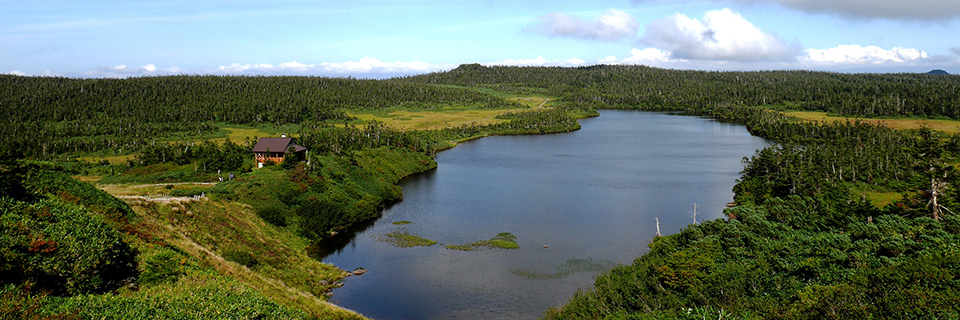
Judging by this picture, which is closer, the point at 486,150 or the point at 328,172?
the point at 328,172

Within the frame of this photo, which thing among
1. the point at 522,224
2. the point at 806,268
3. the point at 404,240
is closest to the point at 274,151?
the point at 404,240

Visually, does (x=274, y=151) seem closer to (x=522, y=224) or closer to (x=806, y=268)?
(x=522, y=224)

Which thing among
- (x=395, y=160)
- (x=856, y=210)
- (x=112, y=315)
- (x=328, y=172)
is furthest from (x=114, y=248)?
(x=395, y=160)

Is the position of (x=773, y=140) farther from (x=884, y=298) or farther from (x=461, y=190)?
(x=884, y=298)

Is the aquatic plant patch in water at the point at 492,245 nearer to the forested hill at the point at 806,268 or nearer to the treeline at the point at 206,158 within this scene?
the forested hill at the point at 806,268

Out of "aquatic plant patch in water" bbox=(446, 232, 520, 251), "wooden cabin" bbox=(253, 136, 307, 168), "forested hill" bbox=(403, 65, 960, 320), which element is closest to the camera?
"forested hill" bbox=(403, 65, 960, 320)

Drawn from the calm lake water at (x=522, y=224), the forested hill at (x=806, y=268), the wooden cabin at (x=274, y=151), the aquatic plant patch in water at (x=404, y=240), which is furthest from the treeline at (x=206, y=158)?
the forested hill at (x=806, y=268)

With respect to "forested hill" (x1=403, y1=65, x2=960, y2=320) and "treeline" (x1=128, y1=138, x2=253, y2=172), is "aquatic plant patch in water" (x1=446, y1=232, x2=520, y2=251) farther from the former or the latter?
"treeline" (x1=128, y1=138, x2=253, y2=172)

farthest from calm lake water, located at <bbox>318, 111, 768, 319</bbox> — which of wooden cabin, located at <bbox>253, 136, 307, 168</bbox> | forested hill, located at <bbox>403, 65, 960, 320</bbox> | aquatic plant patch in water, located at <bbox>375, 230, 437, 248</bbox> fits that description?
wooden cabin, located at <bbox>253, 136, 307, 168</bbox>
